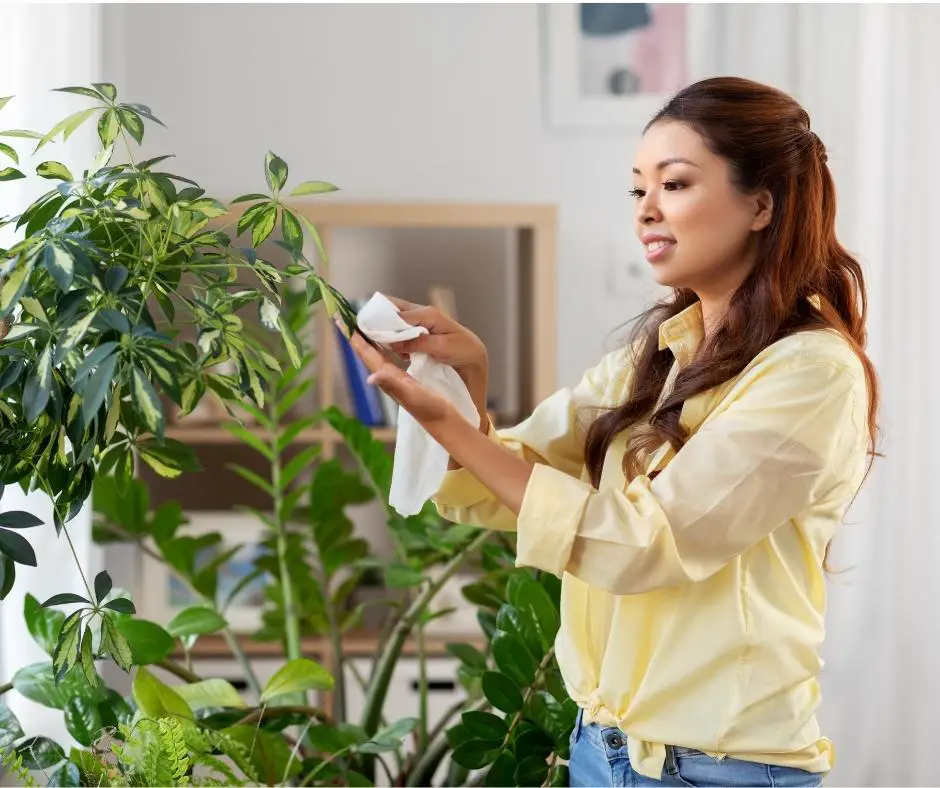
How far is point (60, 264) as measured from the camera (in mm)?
796

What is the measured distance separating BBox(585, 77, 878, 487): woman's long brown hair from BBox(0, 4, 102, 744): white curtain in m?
0.87

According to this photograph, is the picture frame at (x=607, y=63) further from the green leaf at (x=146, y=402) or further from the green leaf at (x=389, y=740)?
the green leaf at (x=146, y=402)

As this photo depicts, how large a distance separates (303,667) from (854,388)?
0.77 meters

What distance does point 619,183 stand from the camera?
2994 millimetres

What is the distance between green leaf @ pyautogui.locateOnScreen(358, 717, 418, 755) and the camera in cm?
137

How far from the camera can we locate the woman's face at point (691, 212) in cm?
108

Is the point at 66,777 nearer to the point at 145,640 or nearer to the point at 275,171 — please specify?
the point at 145,640

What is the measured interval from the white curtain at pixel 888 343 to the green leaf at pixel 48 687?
1784 mm

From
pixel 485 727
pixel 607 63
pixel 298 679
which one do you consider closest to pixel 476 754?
pixel 485 727

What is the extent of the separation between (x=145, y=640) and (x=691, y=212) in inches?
32.2

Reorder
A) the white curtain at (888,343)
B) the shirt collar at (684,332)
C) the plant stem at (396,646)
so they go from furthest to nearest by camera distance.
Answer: the white curtain at (888,343) < the plant stem at (396,646) < the shirt collar at (684,332)

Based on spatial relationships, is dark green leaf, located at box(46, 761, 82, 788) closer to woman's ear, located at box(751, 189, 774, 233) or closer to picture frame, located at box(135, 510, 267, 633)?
woman's ear, located at box(751, 189, 774, 233)

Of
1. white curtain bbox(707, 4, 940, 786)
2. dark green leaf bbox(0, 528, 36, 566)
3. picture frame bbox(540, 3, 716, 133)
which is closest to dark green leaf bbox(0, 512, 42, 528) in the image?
dark green leaf bbox(0, 528, 36, 566)

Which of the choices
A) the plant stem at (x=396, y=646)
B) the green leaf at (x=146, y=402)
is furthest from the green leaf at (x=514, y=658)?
the green leaf at (x=146, y=402)
